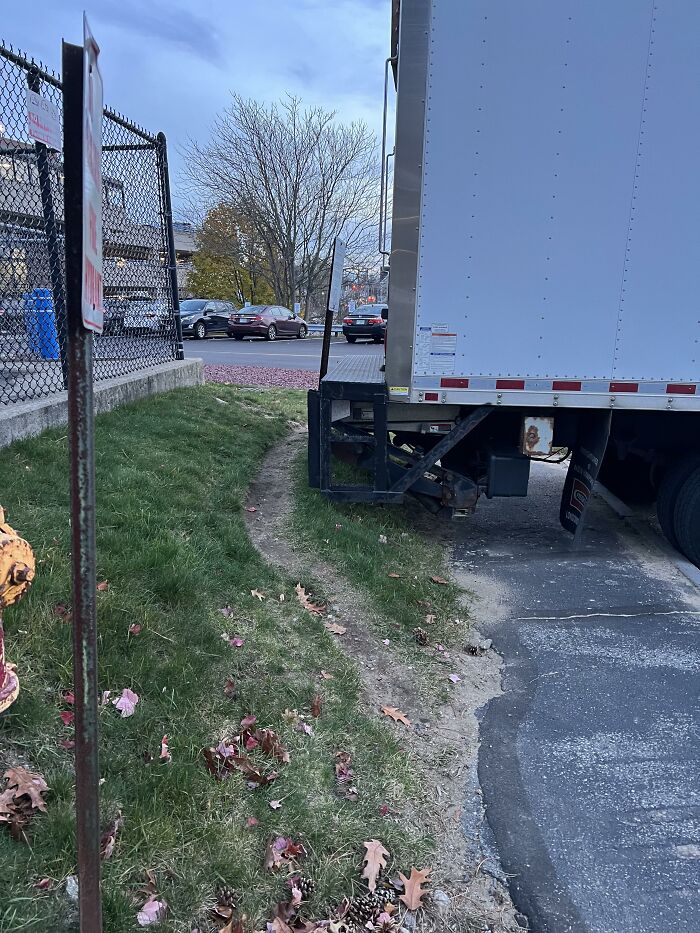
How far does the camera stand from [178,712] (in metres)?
2.73

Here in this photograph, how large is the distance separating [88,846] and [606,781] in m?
2.30

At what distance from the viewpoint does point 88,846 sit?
156 cm

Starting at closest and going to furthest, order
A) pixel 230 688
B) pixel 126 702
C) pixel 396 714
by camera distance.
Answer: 1. pixel 126 702
2. pixel 230 688
3. pixel 396 714

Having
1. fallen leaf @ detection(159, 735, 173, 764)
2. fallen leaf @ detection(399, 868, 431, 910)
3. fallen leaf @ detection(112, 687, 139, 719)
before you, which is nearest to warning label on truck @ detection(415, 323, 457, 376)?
→ fallen leaf @ detection(112, 687, 139, 719)

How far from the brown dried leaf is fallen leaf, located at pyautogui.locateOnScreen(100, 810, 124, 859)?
21 cm

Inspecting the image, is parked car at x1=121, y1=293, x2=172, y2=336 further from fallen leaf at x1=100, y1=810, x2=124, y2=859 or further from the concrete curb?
fallen leaf at x1=100, y1=810, x2=124, y2=859

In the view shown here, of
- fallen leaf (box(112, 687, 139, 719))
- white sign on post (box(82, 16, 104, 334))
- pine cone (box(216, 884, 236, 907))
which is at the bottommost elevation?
pine cone (box(216, 884, 236, 907))

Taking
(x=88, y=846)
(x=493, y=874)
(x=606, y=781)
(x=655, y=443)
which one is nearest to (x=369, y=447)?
(x=655, y=443)

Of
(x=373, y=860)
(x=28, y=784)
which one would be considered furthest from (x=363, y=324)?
(x=28, y=784)

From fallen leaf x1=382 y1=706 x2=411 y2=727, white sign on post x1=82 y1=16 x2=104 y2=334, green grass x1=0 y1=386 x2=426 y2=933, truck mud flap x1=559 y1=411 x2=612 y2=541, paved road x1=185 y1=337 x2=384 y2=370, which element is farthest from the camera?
paved road x1=185 y1=337 x2=384 y2=370

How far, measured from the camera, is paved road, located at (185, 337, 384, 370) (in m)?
18.8

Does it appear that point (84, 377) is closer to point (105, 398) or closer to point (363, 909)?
point (363, 909)

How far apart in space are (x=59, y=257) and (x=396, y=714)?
4.71m

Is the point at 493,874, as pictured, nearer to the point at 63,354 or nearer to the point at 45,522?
the point at 45,522
